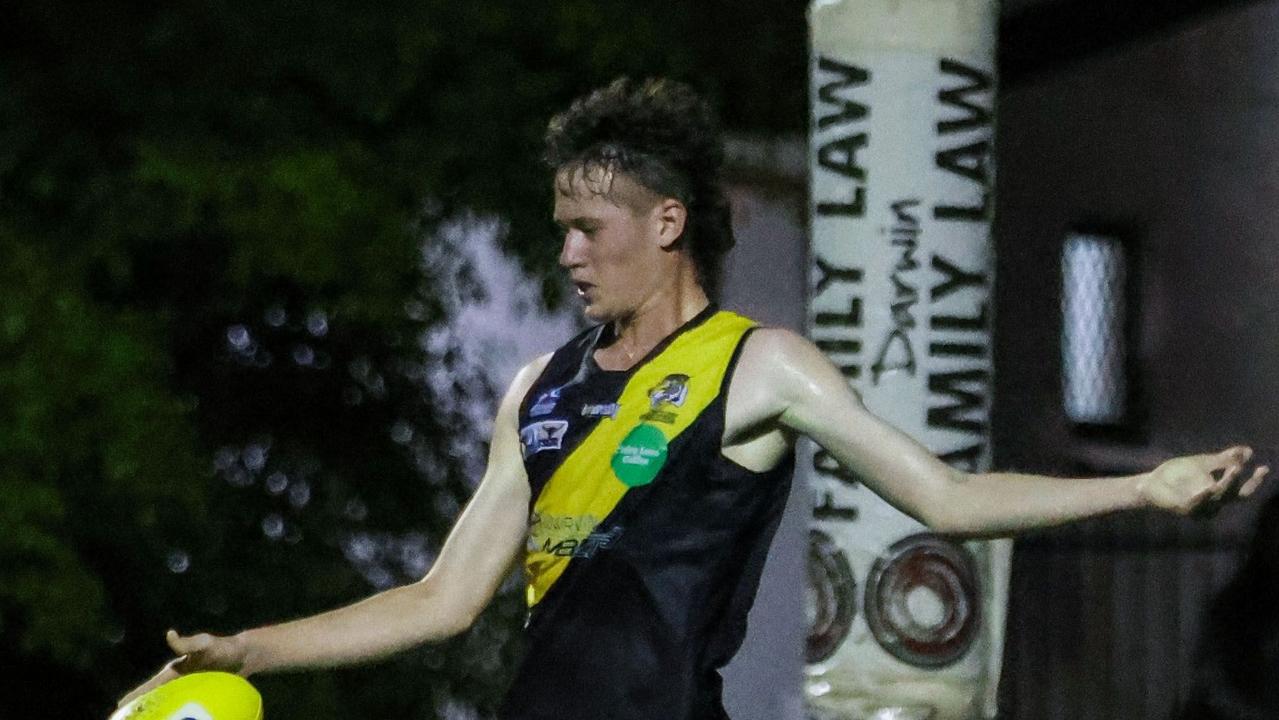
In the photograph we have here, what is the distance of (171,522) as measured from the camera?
6.68 m

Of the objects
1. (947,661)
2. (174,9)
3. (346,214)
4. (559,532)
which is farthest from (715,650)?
(174,9)

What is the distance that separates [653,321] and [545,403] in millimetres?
229

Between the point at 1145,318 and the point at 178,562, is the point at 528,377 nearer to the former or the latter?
the point at 178,562

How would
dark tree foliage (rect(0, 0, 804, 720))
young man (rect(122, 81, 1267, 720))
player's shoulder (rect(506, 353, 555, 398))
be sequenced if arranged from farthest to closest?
dark tree foliage (rect(0, 0, 804, 720)) → player's shoulder (rect(506, 353, 555, 398)) → young man (rect(122, 81, 1267, 720))

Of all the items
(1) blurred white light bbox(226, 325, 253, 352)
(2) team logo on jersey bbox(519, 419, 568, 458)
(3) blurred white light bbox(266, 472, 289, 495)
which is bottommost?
(3) blurred white light bbox(266, 472, 289, 495)

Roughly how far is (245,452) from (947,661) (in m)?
3.02

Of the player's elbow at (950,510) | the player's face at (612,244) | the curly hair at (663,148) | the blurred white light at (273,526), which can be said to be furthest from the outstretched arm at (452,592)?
the blurred white light at (273,526)

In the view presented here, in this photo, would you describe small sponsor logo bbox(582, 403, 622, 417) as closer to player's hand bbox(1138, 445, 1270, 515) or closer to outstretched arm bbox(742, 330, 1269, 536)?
outstretched arm bbox(742, 330, 1269, 536)

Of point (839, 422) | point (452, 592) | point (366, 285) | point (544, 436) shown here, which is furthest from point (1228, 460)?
point (366, 285)

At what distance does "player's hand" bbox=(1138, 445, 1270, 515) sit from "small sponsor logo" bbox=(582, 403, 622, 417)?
90cm

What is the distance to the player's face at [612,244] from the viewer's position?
4.02m

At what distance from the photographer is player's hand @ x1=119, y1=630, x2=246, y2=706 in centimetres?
387

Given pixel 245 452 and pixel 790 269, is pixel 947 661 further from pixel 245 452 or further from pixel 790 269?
pixel 245 452

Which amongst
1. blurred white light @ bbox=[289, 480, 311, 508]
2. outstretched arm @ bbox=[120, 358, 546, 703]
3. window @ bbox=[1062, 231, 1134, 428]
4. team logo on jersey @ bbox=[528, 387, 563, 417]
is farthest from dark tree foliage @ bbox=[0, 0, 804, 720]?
team logo on jersey @ bbox=[528, 387, 563, 417]
